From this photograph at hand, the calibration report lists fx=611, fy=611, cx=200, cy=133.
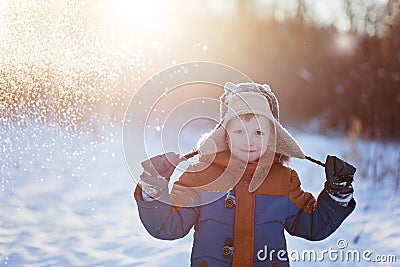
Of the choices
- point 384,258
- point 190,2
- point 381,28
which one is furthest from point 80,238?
point 381,28

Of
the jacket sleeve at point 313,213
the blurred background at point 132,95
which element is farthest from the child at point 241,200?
the blurred background at point 132,95

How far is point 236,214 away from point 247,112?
0.36m

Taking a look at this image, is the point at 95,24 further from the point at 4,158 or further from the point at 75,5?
the point at 4,158

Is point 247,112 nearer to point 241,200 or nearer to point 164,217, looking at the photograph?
point 241,200

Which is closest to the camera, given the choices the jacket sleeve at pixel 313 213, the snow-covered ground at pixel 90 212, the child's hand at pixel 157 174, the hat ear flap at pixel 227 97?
the child's hand at pixel 157 174

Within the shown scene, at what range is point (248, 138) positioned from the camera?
2143 mm

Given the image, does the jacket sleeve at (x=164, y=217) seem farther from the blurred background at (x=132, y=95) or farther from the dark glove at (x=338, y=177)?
the blurred background at (x=132, y=95)

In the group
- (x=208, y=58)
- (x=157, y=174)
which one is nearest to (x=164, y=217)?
(x=157, y=174)

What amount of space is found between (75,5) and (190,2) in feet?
13.4

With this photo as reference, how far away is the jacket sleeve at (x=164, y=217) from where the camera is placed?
202cm

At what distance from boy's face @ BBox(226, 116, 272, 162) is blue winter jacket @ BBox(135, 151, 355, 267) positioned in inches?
1.6

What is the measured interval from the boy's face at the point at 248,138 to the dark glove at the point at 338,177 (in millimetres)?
242

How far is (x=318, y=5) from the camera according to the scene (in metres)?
8.30

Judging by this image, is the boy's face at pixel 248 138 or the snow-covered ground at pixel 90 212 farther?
the snow-covered ground at pixel 90 212
